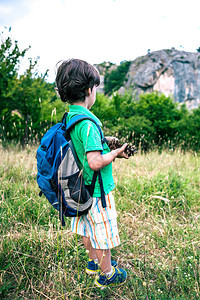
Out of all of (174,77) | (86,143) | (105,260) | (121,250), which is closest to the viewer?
(86,143)

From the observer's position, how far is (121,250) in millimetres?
2250

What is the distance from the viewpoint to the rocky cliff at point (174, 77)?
156 feet

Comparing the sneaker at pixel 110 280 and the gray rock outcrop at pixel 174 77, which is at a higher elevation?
the gray rock outcrop at pixel 174 77

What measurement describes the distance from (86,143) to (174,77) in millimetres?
51175

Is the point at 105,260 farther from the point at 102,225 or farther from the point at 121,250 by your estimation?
the point at 121,250

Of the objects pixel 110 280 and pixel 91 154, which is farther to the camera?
pixel 110 280

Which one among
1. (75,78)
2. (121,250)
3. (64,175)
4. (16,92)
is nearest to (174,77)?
(16,92)

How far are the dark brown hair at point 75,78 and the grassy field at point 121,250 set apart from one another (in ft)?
3.12

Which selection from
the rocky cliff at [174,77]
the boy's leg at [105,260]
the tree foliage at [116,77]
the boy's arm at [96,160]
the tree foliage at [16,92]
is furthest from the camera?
the tree foliage at [116,77]

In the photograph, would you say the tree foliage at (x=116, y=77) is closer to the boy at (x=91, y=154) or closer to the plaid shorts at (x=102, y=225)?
the boy at (x=91, y=154)

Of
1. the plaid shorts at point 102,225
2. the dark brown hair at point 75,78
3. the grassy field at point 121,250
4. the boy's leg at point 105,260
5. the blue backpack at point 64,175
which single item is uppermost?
the dark brown hair at point 75,78

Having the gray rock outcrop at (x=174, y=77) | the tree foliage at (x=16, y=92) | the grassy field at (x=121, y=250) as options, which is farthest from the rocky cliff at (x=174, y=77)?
the grassy field at (x=121, y=250)

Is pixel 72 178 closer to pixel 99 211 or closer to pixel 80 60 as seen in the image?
pixel 99 211

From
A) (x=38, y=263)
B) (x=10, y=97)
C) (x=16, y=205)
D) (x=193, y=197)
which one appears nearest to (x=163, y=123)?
(x=10, y=97)
